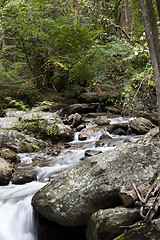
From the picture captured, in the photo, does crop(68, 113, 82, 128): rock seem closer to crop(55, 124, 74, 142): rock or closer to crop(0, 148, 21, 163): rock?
crop(55, 124, 74, 142): rock

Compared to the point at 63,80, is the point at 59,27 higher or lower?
higher

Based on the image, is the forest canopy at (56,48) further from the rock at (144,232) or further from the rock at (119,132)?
the rock at (144,232)

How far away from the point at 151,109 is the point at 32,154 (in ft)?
23.7

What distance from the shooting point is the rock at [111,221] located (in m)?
2.39

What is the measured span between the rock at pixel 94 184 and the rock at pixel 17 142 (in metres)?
3.53

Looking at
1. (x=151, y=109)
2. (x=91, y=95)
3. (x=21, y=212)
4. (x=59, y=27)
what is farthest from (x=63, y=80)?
(x=21, y=212)

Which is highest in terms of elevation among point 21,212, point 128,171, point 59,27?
point 59,27

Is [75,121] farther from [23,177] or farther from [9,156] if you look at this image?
[23,177]

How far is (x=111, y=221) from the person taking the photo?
8.04 ft

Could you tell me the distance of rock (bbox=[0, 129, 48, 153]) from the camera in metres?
6.60

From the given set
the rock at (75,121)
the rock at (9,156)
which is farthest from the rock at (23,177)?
the rock at (75,121)

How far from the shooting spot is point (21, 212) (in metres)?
3.52

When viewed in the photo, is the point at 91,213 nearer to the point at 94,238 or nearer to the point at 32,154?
the point at 94,238

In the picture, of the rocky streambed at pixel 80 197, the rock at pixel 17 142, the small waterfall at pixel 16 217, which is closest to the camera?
the rocky streambed at pixel 80 197
